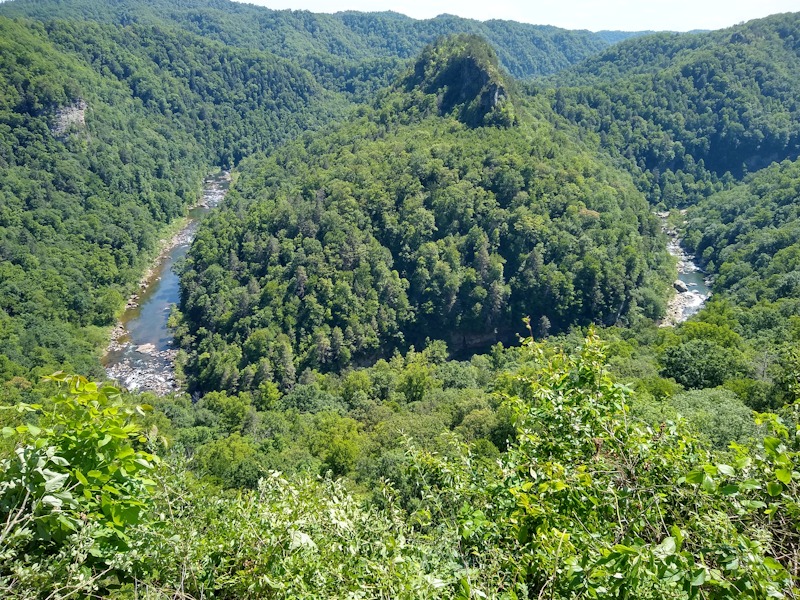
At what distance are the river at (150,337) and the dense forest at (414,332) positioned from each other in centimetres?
234

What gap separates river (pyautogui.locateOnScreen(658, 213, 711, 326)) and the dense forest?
198cm

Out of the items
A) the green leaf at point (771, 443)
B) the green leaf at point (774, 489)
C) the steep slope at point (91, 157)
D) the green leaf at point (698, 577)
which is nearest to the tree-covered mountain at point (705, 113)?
the steep slope at point (91, 157)

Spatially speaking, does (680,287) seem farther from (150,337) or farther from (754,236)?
(150,337)

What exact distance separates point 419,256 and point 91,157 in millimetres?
85199

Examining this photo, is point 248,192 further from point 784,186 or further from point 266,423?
point 784,186

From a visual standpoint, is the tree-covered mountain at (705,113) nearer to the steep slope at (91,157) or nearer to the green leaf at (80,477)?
the steep slope at (91,157)

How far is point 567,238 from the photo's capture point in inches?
3056

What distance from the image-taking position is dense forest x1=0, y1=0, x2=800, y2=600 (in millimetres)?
5012

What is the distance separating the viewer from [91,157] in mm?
117250

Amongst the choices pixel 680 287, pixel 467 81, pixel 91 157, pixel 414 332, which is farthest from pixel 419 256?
pixel 91 157

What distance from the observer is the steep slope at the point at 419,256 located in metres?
71.0

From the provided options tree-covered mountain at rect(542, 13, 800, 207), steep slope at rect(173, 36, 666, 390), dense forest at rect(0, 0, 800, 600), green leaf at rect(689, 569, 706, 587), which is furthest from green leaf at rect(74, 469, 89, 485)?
tree-covered mountain at rect(542, 13, 800, 207)

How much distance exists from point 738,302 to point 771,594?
240 feet

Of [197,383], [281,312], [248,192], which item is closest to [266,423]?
[197,383]
